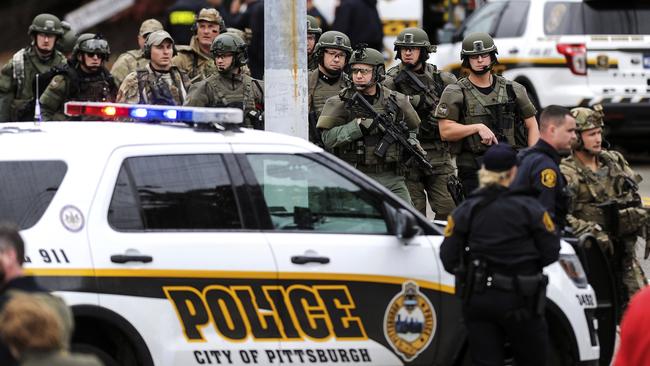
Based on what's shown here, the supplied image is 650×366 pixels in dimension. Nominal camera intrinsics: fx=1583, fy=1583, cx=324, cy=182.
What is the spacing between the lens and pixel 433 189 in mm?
11719

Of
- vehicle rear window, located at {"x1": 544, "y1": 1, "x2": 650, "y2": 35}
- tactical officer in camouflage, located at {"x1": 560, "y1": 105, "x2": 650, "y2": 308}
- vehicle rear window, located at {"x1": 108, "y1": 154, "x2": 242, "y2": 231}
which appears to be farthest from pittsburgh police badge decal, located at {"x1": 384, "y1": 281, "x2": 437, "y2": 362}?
vehicle rear window, located at {"x1": 544, "y1": 1, "x2": 650, "y2": 35}

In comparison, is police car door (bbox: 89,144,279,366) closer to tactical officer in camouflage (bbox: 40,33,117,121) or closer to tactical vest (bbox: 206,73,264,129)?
tactical vest (bbox: 206,73,264,129)

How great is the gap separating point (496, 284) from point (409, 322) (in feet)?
1.95

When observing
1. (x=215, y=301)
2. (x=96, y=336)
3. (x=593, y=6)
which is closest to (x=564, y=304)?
(x=215, y=301)

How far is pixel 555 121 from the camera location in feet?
28.5

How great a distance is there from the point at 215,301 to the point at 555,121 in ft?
7.72

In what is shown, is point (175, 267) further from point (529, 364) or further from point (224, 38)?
point (224, 38)

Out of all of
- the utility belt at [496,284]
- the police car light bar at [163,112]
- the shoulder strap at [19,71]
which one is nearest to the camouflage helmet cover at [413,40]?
the shoulder strap at [19,71]

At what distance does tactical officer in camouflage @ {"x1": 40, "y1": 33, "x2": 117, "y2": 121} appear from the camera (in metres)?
12.9

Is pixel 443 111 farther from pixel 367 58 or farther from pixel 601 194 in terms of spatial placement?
pixel 601 194

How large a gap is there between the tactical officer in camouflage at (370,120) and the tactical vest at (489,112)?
1.69 ft

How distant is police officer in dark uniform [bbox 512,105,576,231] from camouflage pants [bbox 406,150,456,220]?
2.84 meters

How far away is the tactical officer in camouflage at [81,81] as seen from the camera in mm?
12898

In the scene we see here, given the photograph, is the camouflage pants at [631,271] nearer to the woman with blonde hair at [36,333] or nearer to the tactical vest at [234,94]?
the tactical vest at [234,94]
